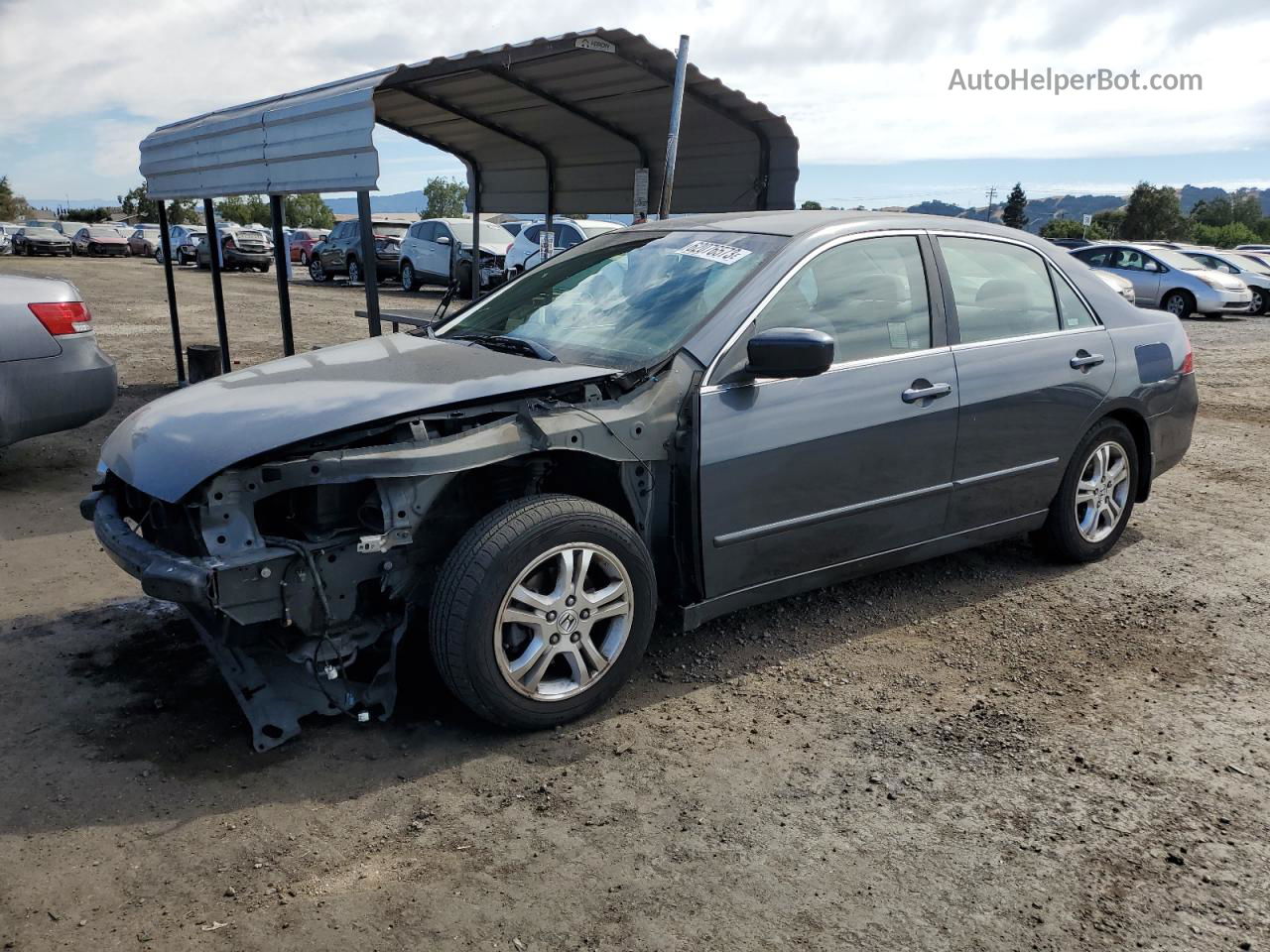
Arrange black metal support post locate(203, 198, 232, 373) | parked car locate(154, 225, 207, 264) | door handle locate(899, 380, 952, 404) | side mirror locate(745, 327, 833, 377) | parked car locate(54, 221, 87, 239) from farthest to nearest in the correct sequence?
parked car locate(54, 221, 87, 239) < parked car locate(154, 225, 207, 264) < black metal support post locate(203, 198, 232, 373) < door handle locate(899, 380, 952, 404) < side mirror locate(745, 327, 833, 377)

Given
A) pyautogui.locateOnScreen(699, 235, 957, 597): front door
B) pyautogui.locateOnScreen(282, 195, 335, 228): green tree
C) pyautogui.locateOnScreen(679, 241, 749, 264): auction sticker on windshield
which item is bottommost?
pyautogui.locateOnScreen(699, 235, 957, 597): front door

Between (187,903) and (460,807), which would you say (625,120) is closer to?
(460,807)

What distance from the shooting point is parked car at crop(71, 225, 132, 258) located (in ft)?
145

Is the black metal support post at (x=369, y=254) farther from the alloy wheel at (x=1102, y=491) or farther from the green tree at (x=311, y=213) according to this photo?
the green tree at (x=311, y=213)

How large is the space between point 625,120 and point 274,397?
532 cm

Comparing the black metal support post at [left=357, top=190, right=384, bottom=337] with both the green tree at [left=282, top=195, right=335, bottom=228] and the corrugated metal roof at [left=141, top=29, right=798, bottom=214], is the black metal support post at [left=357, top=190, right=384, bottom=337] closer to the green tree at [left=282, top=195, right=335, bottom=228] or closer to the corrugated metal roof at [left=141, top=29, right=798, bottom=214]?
the corrugated metal roof at [left=141, top=29, right=798, bottom=214]

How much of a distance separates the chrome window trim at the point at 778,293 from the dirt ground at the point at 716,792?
1.12 m

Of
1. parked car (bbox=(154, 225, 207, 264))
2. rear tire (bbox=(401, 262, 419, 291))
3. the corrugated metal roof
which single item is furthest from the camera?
parked car (bbox=(154, 225, 207, 264))

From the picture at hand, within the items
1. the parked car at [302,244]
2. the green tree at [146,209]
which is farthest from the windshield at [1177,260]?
the green tree at [146,209]

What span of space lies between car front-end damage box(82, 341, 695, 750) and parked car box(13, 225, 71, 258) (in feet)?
152

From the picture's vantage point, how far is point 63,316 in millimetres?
6180

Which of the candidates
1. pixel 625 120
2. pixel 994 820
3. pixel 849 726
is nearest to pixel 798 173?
pixel 625 120

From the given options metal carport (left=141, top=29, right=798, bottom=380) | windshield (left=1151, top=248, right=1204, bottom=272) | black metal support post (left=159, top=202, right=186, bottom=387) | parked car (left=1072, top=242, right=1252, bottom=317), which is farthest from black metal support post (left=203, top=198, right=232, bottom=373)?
windshield (left=1151, top=248, right=1204, bottom=272)

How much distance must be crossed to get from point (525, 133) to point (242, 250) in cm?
2470
